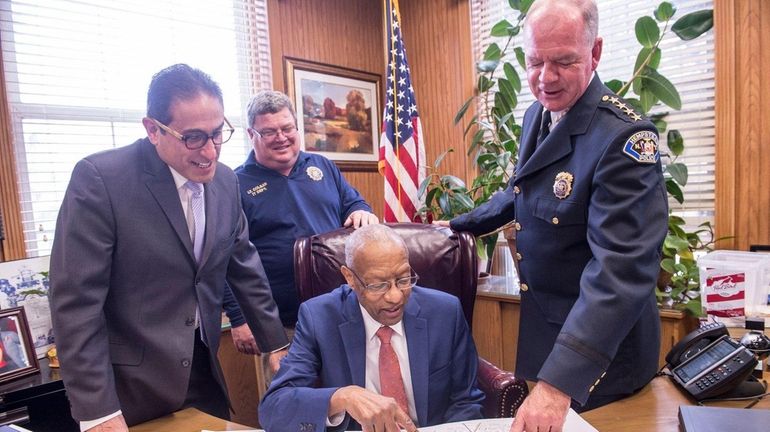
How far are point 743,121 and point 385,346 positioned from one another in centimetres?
214

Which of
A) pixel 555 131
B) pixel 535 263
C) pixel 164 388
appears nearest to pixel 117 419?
pixel 164 388

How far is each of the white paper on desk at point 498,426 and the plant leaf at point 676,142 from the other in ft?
6.60

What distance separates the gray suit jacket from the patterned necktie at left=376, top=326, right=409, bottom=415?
0.50 meters

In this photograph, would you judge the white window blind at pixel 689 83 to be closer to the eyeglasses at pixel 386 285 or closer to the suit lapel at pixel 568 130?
the suit lapel at pixel 568 130

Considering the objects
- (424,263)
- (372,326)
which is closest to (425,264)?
(424,263)

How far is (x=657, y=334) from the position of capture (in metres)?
1.20

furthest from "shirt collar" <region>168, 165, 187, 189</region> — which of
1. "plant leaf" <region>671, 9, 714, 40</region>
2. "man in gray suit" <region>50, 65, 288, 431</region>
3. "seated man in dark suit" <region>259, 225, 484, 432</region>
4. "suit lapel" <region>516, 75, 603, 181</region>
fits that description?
"plant leaf" <region>671, 9, 714, 40</region>

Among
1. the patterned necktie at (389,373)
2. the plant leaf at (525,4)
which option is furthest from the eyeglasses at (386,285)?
the plant leaf at (525,4)

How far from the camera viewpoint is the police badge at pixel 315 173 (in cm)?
234

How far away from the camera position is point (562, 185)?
115 cm

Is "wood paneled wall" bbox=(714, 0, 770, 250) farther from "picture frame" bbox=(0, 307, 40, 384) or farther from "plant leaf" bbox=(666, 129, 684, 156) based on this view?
"picture frame" bbox=(0, 307, 40, 384)

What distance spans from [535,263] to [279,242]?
1.24m

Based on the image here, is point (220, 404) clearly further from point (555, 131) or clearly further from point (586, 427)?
point (555, 131)

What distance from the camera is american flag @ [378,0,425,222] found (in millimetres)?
3127
